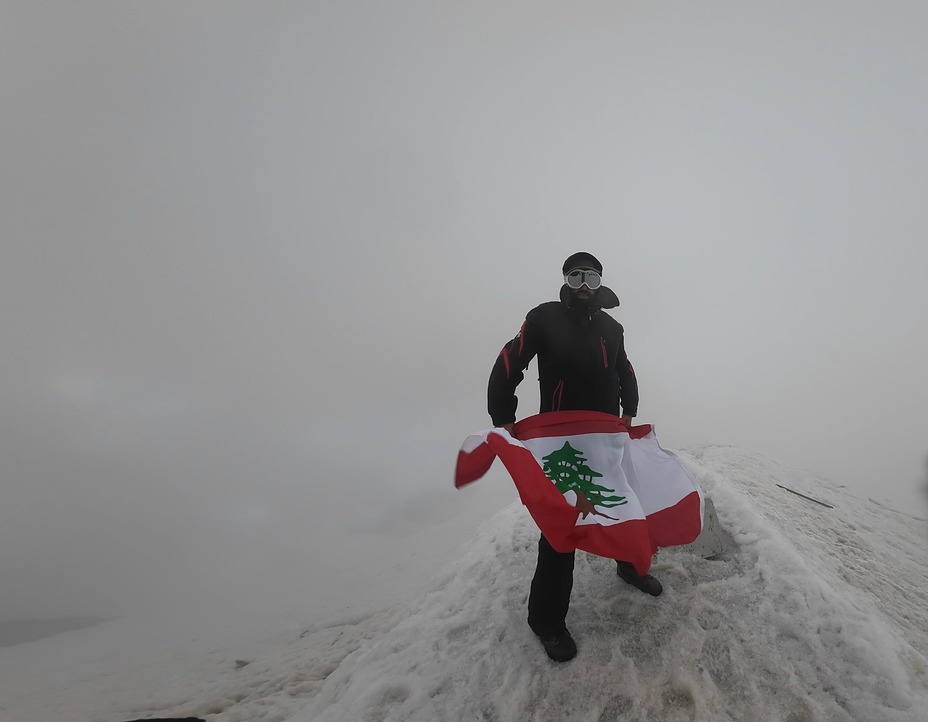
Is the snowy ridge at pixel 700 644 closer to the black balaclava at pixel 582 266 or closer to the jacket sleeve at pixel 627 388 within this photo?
the jacket sleeve at pixel 627 388

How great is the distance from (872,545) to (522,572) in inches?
179

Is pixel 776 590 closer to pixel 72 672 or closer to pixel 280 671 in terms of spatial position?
pixel 280 671

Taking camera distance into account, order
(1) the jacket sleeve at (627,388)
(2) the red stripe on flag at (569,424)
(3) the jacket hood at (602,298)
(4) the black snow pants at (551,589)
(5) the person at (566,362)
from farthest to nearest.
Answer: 1. (1) the jacket sleeve at (627,388)
2. (3) the jacket hood at (602,298)
3. (5) the person at (566,362)
4. (2) the red stripe on flag at (569,424)
5. (4) the black snow pants at (551,589)

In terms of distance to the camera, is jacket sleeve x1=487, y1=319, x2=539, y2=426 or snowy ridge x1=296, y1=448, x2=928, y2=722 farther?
jacket sleeve x1=487, y1=319, x2=539, y2=426

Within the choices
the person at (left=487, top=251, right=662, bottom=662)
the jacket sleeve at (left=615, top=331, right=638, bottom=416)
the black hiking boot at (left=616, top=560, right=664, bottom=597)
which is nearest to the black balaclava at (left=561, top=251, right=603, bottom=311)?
the person at (left=487, top=251, right=662, bottom=662)

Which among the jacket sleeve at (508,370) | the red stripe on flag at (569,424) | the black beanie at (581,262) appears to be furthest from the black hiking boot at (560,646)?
the black beanie at (581,262)

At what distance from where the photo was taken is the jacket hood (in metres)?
4.00

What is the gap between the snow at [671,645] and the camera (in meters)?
2.86

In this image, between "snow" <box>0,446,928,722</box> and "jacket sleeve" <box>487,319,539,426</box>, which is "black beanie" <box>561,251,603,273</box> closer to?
"jacket sleeve" <box>487,319,539,426</box>

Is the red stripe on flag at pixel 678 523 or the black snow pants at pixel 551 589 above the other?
the red stripe on flag at pixel 678 523

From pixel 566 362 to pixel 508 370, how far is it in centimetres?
59

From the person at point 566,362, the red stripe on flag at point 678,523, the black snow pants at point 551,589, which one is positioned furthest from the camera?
the person at point 566,362

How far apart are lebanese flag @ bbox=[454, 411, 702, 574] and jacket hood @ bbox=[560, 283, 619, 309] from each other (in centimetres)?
118

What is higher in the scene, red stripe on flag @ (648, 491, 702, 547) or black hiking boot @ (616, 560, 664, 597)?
red stripe on flag @ (648, 491, 702, 547)
